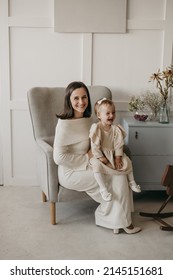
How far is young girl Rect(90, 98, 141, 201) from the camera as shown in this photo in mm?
2547

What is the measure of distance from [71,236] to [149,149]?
1000mm

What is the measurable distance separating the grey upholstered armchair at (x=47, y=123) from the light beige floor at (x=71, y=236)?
0.54ft

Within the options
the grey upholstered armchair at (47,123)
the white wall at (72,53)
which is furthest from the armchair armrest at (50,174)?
the white wall at (72,53)

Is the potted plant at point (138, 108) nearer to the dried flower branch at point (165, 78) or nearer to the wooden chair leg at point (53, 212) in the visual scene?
Answer: the dried flower branch at point (165, 78)

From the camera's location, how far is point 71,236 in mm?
2562

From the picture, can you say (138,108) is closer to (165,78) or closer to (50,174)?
(165,78)

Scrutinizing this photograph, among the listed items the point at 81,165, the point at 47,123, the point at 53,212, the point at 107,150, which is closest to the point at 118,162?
the point at 107,150

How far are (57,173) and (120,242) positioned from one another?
650mm

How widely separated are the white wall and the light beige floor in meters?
0.87

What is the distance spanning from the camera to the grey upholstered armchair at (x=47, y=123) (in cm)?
265

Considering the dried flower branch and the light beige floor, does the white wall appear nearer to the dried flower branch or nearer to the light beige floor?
the dried flower branch

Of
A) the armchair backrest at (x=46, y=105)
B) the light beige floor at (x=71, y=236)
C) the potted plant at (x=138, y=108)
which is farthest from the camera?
the potted plant at (x=138, y=108)
